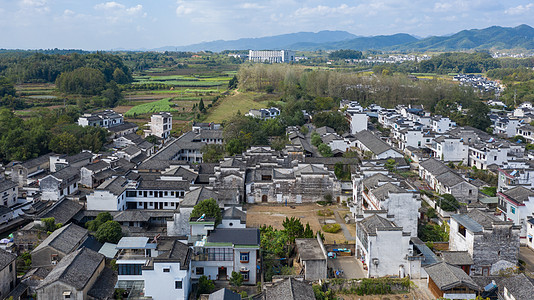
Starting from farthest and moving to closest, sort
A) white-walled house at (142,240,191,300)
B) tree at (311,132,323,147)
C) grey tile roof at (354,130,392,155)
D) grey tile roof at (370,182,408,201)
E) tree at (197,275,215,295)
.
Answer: tree at (311,132,323,147) → grey tile roof at (354,130,392,155) → grey tile roof at (370,182,408,201) → tree at (197,275,215,295) → white-walled house at (142,240,191,300)

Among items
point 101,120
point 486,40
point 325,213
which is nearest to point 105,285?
point 325,213

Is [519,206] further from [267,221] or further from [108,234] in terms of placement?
[108,234]

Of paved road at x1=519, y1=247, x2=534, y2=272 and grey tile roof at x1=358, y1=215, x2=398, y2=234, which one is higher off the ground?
grey tile roof at x1=358, y1=215, x2=398, y2=234

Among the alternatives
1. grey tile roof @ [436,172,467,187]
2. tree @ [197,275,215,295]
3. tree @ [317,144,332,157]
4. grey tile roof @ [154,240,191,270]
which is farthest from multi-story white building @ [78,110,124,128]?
grey tile roof @ [436,172,467,187]

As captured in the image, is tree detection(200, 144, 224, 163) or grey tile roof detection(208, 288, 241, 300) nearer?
grey tile roof detection(208, 288, 241, 300)

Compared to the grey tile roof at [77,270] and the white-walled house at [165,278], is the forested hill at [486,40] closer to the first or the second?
the white-walled house at [165,278]

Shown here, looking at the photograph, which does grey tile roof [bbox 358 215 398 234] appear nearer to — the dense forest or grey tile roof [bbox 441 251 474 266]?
grey tile roof [bbox 441 251 474 266]

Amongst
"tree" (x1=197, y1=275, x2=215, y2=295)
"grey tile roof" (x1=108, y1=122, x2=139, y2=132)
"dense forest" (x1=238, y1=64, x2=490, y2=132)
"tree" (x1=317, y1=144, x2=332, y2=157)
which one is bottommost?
"tree" (x1=197, y1=275, x2=215, y2=295)

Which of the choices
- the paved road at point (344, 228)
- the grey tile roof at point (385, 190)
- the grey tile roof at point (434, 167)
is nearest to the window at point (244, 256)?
the paved road at point (344, 228)
